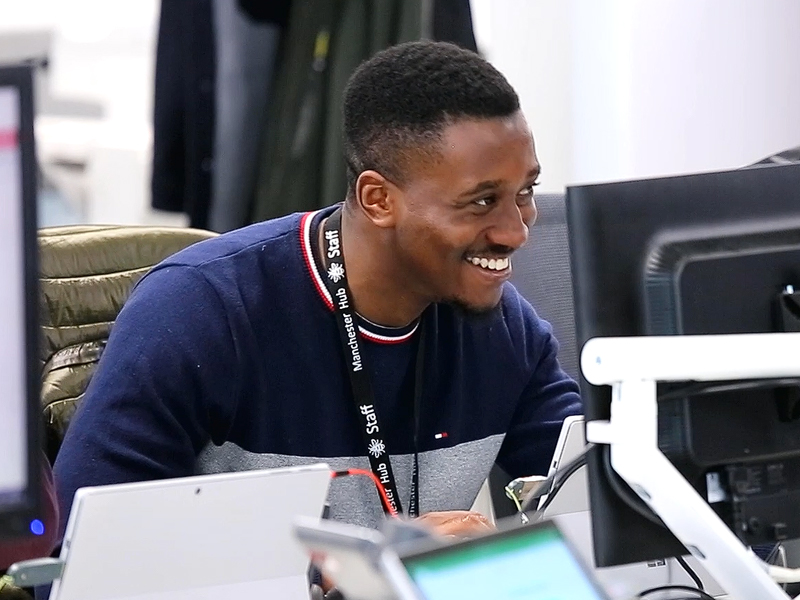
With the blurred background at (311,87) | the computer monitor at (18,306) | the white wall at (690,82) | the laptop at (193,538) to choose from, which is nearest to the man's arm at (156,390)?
the laptop at (193,538)

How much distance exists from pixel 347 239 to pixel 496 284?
0.70 ft

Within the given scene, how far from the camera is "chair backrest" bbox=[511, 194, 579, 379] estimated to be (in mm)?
2111

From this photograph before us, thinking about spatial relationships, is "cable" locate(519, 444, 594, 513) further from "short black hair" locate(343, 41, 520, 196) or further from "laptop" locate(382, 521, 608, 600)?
"short black hair" locate(343, 41, 520, 196)

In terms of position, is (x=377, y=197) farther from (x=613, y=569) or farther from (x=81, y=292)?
(x=613, y=569)

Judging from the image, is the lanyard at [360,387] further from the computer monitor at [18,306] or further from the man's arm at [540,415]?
the computer monitor at [18,306]

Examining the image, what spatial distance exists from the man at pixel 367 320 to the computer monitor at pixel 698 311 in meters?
0.41

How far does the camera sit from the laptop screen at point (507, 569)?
2.49 ft

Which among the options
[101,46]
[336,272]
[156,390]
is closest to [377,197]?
[336,272]

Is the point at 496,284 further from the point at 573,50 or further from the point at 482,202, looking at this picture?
the point at 573,50

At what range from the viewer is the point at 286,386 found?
1611 mm

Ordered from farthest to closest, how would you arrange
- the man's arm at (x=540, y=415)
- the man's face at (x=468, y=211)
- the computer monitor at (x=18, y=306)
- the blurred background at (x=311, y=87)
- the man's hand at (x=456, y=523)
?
the blurred background at (x=311, y=87), the man's arm at (x=540, y=415), the man's face at (x=468, y=211), the man's hand at (x=456, y=523), the computer monitor at (x=18, y=306)

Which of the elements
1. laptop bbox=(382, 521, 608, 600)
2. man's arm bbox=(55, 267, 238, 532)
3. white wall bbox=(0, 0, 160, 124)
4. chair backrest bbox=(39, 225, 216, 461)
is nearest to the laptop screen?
laptop bbox=(382, 521, 608, 600)

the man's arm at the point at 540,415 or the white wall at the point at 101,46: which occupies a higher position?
the white wall at the point at 101,46

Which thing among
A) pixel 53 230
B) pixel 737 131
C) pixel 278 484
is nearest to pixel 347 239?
pixel 53 230
